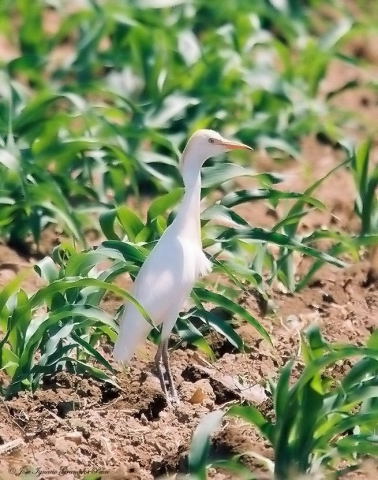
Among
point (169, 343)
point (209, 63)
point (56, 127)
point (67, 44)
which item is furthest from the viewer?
point (67, 44)

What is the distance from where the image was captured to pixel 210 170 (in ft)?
19.4

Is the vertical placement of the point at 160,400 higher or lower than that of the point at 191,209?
lower

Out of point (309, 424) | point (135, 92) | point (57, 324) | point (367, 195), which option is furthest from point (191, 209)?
point (135, 92)

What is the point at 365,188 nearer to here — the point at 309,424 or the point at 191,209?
the point at 191,209

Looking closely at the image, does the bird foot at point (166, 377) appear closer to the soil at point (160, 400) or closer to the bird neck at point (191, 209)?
the soil at point (160, 400)

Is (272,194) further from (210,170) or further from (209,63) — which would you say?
(209,63)

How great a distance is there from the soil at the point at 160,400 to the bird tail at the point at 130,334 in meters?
0.19

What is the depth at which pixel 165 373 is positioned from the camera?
5164 mm

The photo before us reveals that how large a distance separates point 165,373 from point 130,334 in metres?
0.30

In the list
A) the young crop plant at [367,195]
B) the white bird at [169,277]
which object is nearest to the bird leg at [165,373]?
the white bird at [169,277]

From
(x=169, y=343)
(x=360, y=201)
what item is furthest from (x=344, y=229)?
(x=169, y=343)

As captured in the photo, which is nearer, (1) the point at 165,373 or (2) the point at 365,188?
(1) the point at 165,373

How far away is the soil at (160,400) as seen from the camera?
4602 millimetres

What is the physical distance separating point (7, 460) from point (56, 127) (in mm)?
2392
